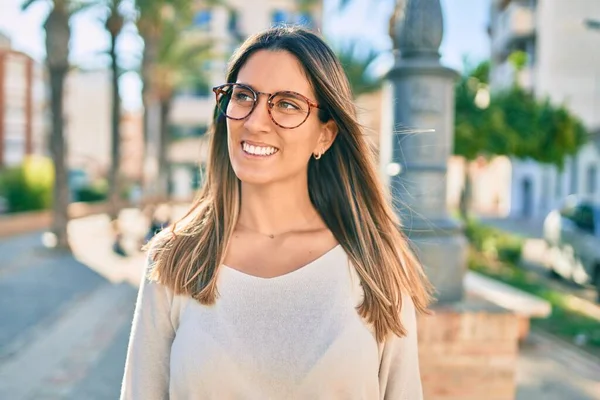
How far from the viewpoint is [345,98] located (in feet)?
6.50

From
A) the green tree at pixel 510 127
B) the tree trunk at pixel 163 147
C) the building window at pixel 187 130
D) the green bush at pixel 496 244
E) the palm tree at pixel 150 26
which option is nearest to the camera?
the green bush at pixel 496 244

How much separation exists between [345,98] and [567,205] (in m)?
12.3

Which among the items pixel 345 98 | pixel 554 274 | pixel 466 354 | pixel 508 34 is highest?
pixel 508 34

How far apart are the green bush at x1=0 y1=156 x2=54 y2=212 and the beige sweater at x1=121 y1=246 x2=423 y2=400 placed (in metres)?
23.7

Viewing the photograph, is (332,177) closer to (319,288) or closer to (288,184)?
(288,184)

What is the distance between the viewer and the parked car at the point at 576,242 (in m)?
11.2

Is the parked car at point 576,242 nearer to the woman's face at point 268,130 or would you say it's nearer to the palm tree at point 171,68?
the woman's face at point 268,130

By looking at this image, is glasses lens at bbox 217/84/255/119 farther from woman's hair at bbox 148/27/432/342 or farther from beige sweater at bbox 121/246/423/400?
beige sweater at bbox 121/246/423/400

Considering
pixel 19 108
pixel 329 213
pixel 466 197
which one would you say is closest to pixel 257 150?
pixel 329 213

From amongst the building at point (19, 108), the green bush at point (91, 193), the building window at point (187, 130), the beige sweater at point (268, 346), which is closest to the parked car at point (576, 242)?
the beige sweater at point (268, 346)

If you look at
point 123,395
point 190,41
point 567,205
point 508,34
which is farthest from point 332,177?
point 508,34

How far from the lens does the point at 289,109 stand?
74.7 inches

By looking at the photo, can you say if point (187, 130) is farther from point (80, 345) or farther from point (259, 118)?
point (259, 118)

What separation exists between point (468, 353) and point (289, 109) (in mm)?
2653
